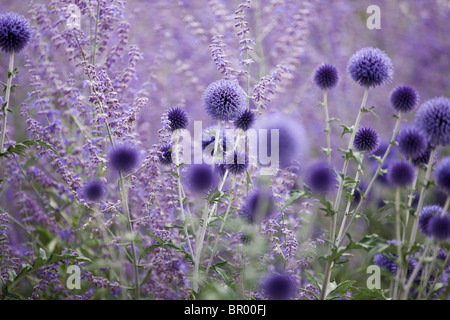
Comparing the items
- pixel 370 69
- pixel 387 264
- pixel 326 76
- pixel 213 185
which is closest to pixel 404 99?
pixel 370 69

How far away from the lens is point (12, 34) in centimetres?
201

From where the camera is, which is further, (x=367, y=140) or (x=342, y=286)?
(x=367, y=140)

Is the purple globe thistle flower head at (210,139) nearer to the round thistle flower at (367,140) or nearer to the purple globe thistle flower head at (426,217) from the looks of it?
the round thistle flower at (367,140)

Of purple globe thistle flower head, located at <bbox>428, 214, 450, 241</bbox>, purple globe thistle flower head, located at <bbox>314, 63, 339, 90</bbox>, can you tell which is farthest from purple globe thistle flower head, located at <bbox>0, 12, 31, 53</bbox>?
purple globe thistle flower head, located at <bbox>428, 214, 450, 241</bbox>

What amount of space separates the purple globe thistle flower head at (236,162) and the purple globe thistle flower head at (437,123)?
76 cm

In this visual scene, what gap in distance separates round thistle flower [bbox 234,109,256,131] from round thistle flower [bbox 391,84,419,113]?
61 cm

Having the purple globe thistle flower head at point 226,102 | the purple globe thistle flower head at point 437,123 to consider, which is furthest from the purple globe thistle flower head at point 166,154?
the purple globe thistle flower head at point 437,123

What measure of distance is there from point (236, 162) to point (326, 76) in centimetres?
63

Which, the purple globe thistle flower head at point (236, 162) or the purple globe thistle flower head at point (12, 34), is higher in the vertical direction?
the purple globe thistle flower head at point (12, 34)

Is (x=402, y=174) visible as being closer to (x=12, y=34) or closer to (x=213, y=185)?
(x=213, y=185)

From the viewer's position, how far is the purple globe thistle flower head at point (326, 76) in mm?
2145

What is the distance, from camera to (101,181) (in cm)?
229

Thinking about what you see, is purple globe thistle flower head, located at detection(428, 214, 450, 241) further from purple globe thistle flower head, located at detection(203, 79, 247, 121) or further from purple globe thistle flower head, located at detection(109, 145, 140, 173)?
purple globe thistle flower head, located at detection(109, 145, 140, 173)
